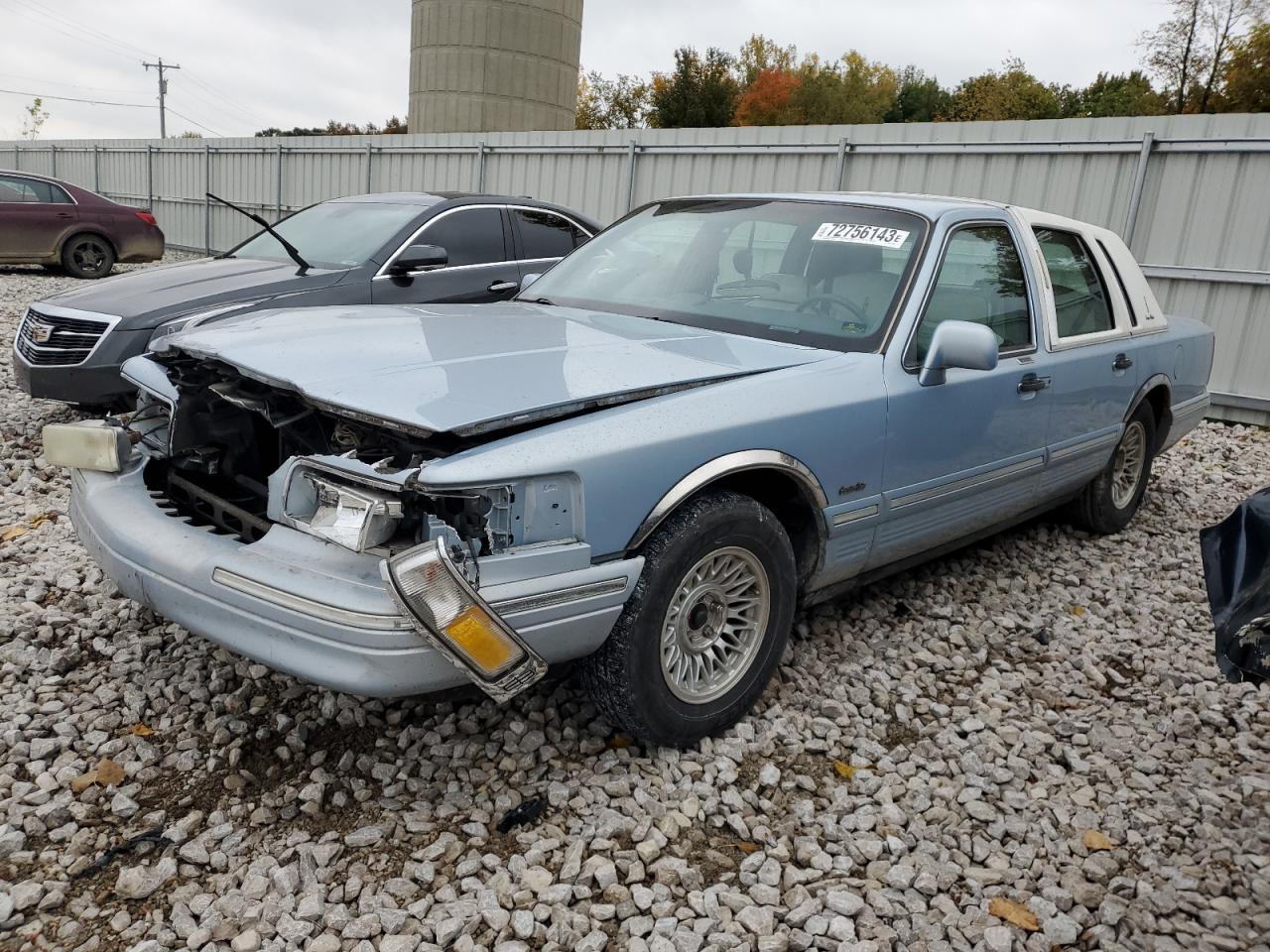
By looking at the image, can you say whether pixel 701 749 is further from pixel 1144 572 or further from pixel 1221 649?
pixel 1144 572

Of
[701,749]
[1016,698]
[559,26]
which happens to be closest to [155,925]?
[701,749]

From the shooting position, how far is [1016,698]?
11.5 ft

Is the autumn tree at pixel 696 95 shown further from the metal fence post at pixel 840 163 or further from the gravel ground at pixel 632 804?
the gravel ground at pixel 632 804

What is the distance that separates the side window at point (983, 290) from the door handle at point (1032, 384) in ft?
0.42

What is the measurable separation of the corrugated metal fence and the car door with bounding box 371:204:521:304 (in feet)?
15.8

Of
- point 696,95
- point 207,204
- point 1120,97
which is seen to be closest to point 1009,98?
point 1120,97

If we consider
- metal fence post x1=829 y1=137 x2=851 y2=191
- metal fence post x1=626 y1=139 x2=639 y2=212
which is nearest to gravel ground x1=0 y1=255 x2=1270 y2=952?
metal fence post x1=829 y1=137 x2=851 y2=191

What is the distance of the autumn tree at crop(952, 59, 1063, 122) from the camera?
46281 millimetres

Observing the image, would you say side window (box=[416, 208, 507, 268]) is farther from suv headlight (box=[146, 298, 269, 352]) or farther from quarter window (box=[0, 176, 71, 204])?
quarter window (box=[0, 176, 71, 204])

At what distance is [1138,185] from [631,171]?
5.97m

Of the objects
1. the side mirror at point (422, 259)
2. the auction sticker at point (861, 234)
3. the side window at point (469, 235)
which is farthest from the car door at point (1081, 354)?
the side window at point (469, 235)

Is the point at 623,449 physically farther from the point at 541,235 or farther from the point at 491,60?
the point at 491,60

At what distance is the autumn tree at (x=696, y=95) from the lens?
44.1m

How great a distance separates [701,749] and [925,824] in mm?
670
